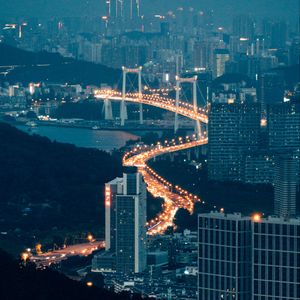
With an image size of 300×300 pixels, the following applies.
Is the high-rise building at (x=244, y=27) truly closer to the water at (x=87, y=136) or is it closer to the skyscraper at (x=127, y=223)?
the water at (x=87, y=136)

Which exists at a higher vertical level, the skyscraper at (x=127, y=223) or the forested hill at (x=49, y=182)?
the skyscraper at (x=127, y=223)

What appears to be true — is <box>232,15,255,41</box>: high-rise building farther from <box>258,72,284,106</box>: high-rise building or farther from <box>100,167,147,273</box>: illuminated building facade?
<box>100,167,147,273</box>: illuminated building facade

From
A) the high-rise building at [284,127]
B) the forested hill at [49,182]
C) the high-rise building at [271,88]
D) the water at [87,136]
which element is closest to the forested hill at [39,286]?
the forested hill at [49,182]

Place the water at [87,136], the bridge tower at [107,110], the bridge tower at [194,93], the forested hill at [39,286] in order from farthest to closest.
→ the bridge tower at [107,110]
the bridge tower at [194,93]
the water at [87,136]
the forested hill at [39,286]

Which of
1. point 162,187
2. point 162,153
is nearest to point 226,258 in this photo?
point 162,187

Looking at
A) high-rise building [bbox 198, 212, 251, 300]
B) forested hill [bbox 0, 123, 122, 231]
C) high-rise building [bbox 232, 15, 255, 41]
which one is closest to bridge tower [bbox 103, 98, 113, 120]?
forested hill [bbox 0, 123, 122, 231]

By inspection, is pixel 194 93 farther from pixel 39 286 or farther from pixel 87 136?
pixel 39 286

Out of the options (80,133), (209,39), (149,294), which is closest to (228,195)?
(149,294)
